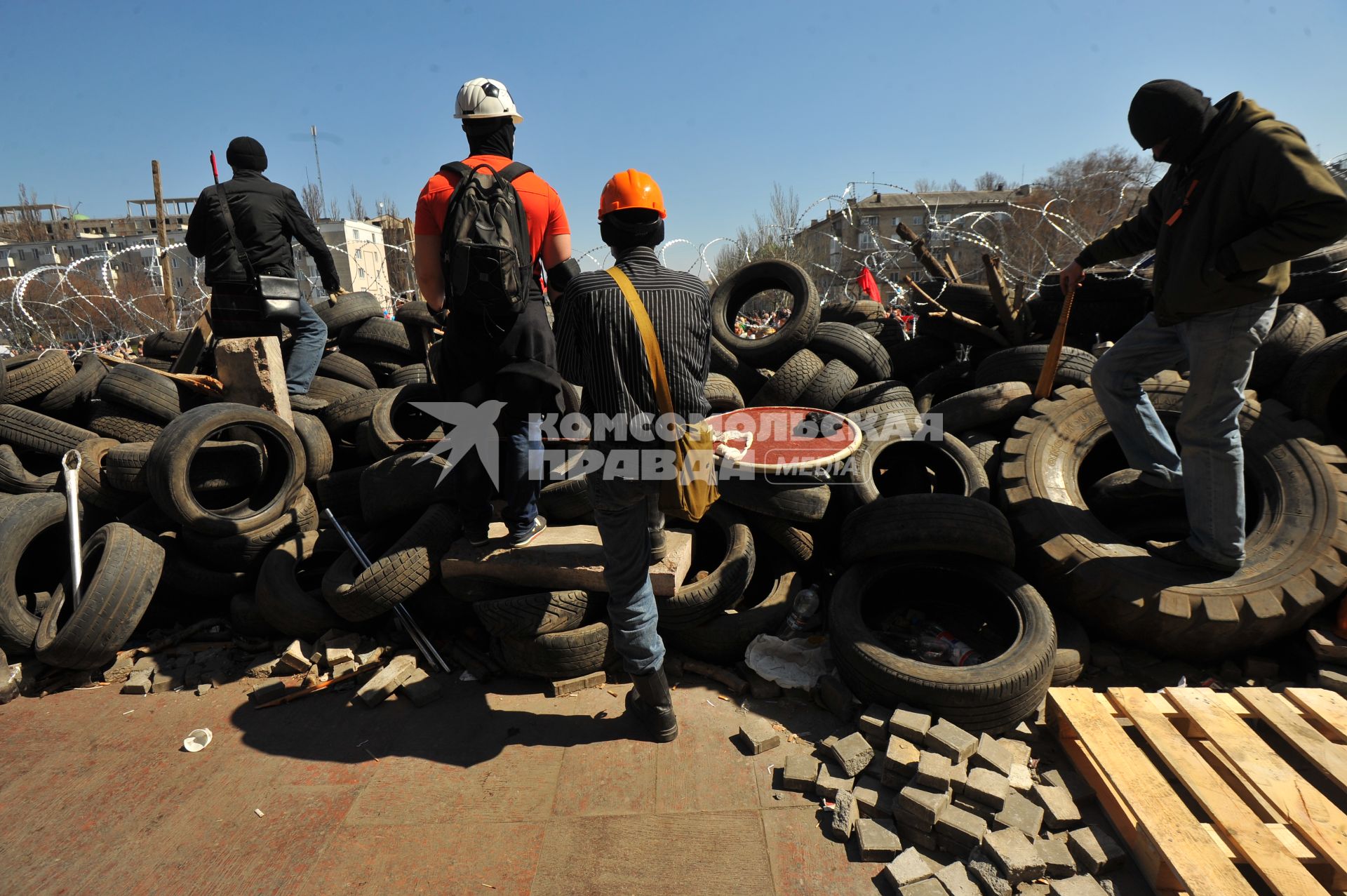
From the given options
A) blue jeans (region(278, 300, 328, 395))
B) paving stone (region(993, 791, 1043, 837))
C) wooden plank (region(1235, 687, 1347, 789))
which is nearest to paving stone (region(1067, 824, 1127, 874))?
paving stone (region(993, 791, 1043, 837))

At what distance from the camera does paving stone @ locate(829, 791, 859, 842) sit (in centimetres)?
266

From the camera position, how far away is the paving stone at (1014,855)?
2387 millimetres

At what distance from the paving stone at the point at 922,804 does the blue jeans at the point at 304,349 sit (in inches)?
228

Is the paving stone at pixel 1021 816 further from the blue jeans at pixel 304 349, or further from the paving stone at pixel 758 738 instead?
the blue jeans at pixel 304 349

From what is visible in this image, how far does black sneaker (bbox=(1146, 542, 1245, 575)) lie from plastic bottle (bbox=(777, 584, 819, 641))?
1.93 meters

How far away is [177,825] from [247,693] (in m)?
1.10

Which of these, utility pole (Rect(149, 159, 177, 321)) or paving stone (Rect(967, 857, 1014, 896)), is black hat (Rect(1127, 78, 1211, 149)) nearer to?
paving stone (Rect(967, 857, 1014, 896))

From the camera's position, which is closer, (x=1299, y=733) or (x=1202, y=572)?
(x=1299, y=733)

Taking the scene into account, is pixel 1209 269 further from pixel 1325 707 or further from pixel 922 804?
pixel 922 804

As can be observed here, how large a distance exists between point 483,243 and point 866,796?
116 inches

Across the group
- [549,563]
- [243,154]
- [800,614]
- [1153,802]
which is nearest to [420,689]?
[549,563]

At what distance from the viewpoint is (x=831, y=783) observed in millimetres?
2883

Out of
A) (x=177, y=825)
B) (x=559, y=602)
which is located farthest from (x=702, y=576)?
(x=177, y=825)

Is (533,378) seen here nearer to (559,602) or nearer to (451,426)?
(451,426)
